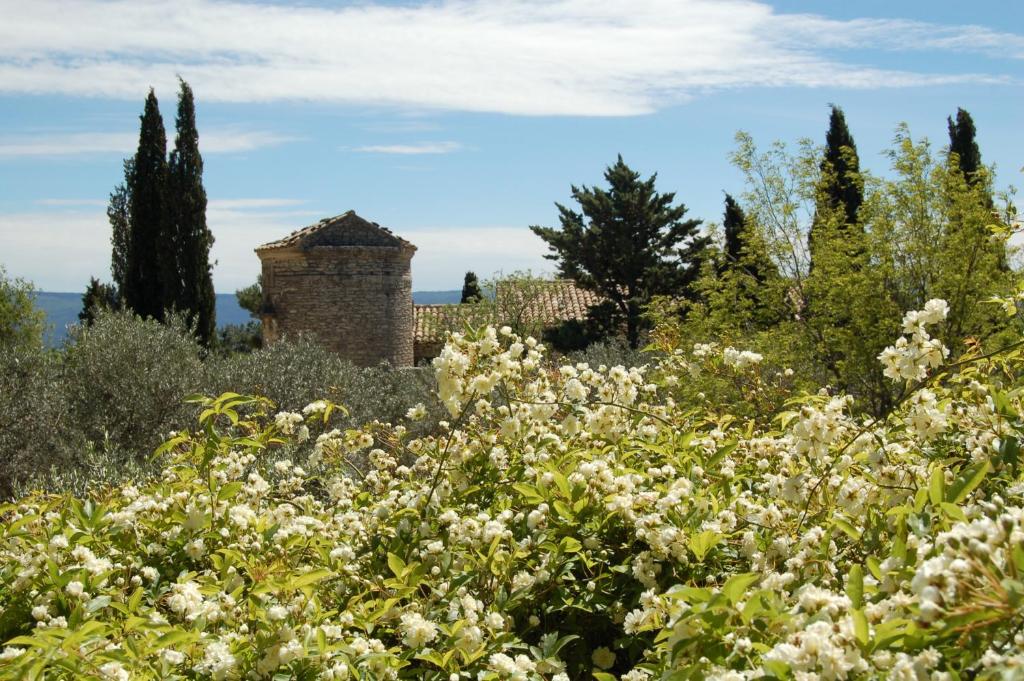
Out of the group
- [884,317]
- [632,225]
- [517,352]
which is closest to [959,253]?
[884,317]

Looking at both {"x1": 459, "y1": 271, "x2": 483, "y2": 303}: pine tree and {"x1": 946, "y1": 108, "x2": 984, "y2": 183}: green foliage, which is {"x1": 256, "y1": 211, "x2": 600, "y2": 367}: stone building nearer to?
{"x1": 459, "y1": 271, "x2": 483, "y2": 303}: pine tree

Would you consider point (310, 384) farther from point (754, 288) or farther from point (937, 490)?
point (937, 490)

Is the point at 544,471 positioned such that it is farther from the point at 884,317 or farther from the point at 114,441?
the point at 884,317

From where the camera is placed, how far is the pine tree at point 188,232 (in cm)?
2406

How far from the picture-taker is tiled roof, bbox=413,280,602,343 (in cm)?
2911

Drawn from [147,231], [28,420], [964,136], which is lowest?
[28,420]

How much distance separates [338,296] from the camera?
23.2m

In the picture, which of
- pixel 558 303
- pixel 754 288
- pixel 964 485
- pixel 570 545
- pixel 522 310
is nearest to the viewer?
pixel 964 485

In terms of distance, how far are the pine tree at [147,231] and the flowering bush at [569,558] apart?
21693 millimetres

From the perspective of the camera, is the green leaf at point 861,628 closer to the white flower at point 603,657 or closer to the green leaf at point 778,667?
the green leaf at point 778,667

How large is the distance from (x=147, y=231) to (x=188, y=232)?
105cm

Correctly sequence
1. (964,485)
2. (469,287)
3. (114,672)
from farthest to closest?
(469,287) → (114,672) → (964,485)

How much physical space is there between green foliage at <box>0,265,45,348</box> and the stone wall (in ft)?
33.6

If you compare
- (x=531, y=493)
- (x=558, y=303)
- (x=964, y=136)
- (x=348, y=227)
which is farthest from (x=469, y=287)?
(x=531, y=493)
